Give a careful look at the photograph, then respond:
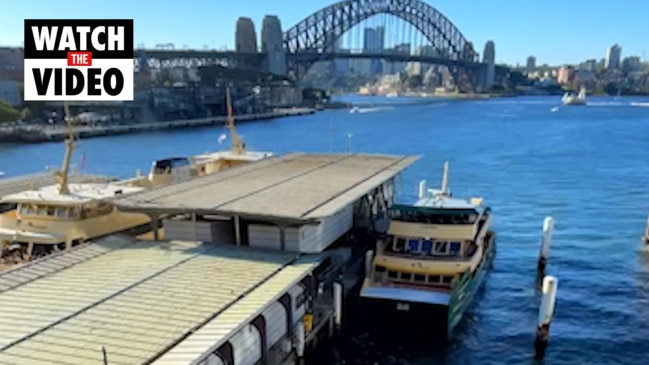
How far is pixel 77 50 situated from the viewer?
28.1 meters

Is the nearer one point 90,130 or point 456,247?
point 456,247

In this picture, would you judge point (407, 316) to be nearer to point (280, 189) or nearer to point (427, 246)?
point (427, 246)

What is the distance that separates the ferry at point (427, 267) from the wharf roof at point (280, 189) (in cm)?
289

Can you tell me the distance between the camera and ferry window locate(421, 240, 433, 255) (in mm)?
27203

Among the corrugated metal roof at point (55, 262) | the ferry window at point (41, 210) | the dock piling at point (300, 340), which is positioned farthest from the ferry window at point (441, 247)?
the ferry window at point (41, 210)

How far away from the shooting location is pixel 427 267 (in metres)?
25.9

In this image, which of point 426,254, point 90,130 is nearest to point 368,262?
point 426,254

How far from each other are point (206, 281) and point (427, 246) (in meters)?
12.5

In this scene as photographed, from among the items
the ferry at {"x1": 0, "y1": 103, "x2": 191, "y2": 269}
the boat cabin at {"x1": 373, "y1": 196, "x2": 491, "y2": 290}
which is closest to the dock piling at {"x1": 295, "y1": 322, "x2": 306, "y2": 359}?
the boat cabin at {"x1": 373, "y1": 196, "x2": 491, "y2": 290}

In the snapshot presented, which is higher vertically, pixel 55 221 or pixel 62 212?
pixel 62 212

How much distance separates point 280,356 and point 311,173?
1395cm

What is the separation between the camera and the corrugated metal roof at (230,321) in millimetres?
13070

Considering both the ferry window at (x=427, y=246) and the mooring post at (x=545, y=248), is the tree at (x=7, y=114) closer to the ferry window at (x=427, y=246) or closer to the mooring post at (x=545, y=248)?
the ferry window at (x=427, y=246)

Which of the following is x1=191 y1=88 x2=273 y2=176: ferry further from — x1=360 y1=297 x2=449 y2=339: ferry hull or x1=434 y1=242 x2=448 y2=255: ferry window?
x1=360 y1=297 x2=449 y2=339: ferry hull
